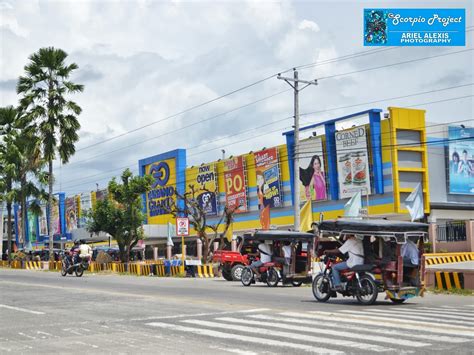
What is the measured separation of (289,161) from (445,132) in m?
11.9

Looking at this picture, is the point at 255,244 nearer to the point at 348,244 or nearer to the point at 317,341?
the point at 348,244

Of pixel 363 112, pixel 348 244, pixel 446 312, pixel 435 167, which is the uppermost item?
pixel 363 112

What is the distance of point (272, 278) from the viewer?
919 inches

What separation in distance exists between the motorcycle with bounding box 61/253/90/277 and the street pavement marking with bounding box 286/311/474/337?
66.6ft

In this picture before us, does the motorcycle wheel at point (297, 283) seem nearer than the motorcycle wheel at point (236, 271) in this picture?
Yes

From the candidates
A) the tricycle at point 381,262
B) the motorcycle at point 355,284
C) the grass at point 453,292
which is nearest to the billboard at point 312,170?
the grass at point 453,292

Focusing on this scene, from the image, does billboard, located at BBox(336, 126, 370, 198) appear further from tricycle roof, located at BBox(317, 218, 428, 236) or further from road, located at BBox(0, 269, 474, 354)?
tricycle roof, located at BBox(317, 218, 428, 236)

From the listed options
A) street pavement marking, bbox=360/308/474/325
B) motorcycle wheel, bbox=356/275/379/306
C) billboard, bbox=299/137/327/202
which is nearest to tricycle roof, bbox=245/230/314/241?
motorcycle wheel, bbox=356/275/379/306

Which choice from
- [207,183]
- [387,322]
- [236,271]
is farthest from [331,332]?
[207,183]

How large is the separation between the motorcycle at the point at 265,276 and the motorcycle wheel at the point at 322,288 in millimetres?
6712

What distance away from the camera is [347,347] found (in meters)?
8.88

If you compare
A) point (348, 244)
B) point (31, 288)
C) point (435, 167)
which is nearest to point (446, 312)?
point (348, 244)

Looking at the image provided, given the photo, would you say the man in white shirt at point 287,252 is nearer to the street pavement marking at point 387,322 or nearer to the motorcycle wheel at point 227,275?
the motorcycle wheel at point 227,275

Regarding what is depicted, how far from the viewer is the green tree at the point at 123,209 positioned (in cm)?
4433
